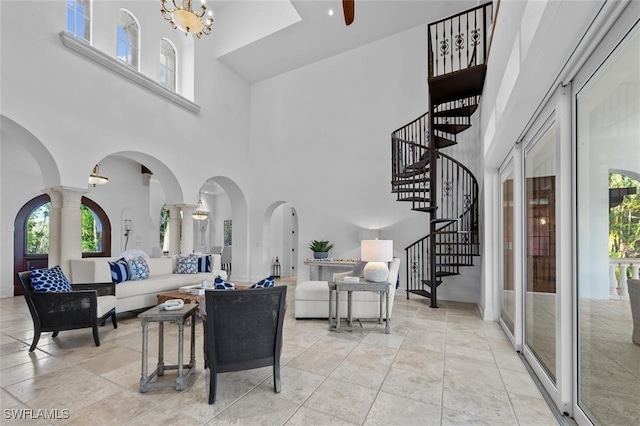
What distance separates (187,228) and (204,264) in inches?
57.3

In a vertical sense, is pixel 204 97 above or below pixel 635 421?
above

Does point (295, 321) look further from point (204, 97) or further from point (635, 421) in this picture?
point (204, 97)

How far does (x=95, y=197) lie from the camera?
8500mm

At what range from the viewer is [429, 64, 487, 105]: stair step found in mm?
4591

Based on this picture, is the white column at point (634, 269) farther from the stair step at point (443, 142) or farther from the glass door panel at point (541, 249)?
the stair step at point (443, 142)

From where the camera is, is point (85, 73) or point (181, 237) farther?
point (181, 237)

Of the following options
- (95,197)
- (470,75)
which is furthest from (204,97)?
(470,75)

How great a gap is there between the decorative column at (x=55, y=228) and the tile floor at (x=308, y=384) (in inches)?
62.7

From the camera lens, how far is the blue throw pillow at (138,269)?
5094mm

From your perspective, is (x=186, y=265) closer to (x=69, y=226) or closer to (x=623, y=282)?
(x=69, y=226)

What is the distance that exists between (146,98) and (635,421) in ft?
26.1

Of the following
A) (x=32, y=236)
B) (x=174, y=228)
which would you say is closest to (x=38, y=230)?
(x=32, y=236)

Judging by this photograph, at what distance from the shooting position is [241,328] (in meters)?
2.28

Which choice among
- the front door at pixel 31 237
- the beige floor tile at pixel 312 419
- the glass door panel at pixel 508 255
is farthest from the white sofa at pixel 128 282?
the glass door panel at pixel 508 255
